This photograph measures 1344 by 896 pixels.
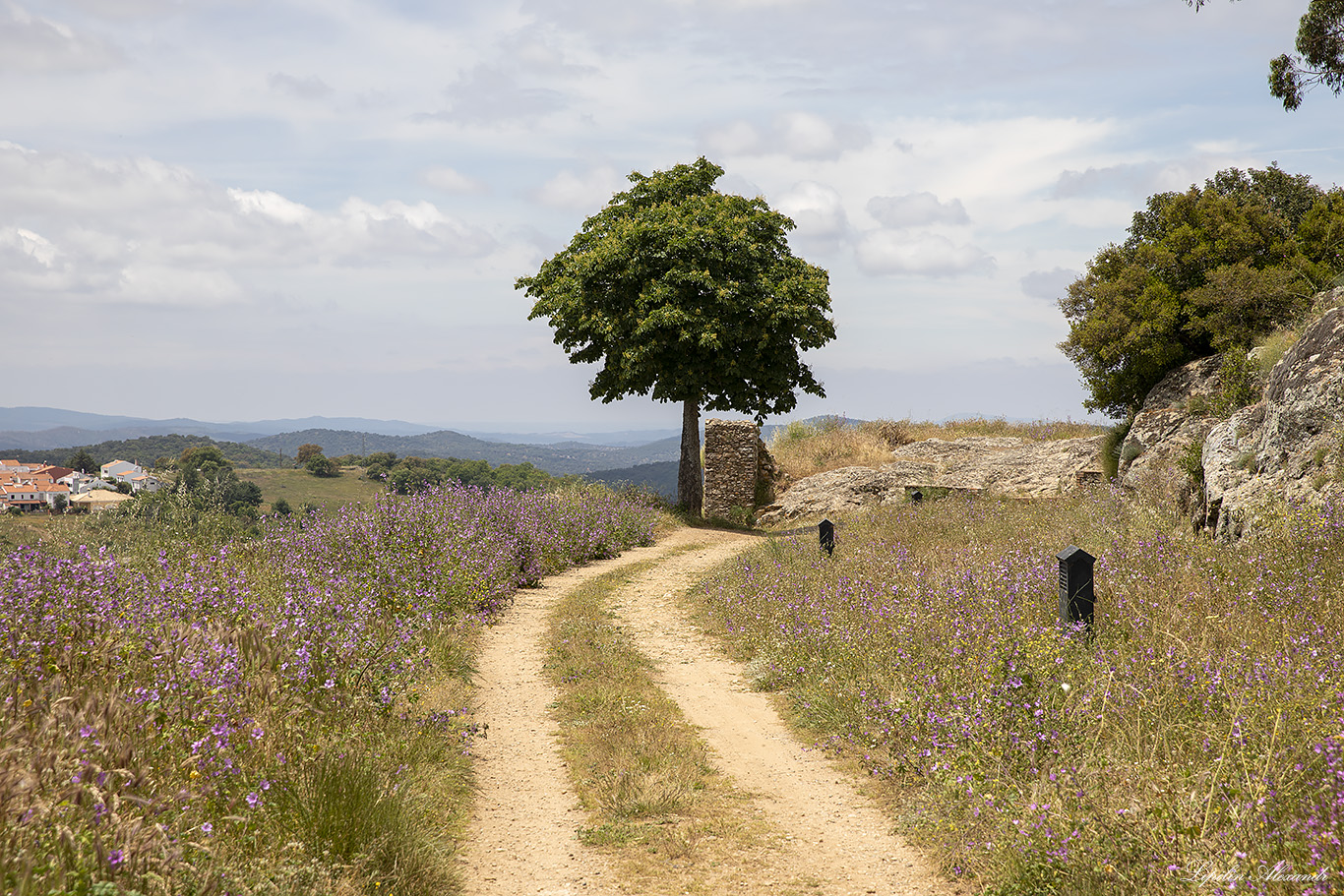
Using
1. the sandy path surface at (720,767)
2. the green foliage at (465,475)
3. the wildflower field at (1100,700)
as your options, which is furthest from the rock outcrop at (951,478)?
the sandy path surface at (720,767)

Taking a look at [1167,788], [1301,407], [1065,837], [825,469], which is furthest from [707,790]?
[825,469]

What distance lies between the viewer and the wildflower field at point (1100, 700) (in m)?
3.32

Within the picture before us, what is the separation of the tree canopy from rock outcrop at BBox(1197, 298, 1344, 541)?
16.3ft

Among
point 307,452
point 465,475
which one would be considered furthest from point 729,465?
point 307,452

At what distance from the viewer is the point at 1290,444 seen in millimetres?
8523

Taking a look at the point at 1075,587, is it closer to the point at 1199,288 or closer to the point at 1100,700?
the point at 1100,700

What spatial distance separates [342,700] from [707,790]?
2353mm

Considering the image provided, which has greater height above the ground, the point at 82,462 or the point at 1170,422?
the point at 1170,422

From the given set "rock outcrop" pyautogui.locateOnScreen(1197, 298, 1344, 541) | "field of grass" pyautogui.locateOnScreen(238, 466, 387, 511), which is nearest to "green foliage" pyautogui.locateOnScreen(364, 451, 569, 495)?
"rock outcrop" pyautogui.locateOnScreen(1197, 298, 1344, 541)

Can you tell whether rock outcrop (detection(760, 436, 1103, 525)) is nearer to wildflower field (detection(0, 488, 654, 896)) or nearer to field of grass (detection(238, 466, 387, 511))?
wildflower field (detection(0, 488, 654, 896))

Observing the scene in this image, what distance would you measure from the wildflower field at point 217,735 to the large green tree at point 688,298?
1158 centimetres

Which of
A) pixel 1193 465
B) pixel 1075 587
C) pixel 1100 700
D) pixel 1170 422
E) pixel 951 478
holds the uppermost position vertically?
pixel 1170 422

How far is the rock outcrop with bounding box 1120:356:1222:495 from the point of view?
1241 cm

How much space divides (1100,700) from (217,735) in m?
4.83
